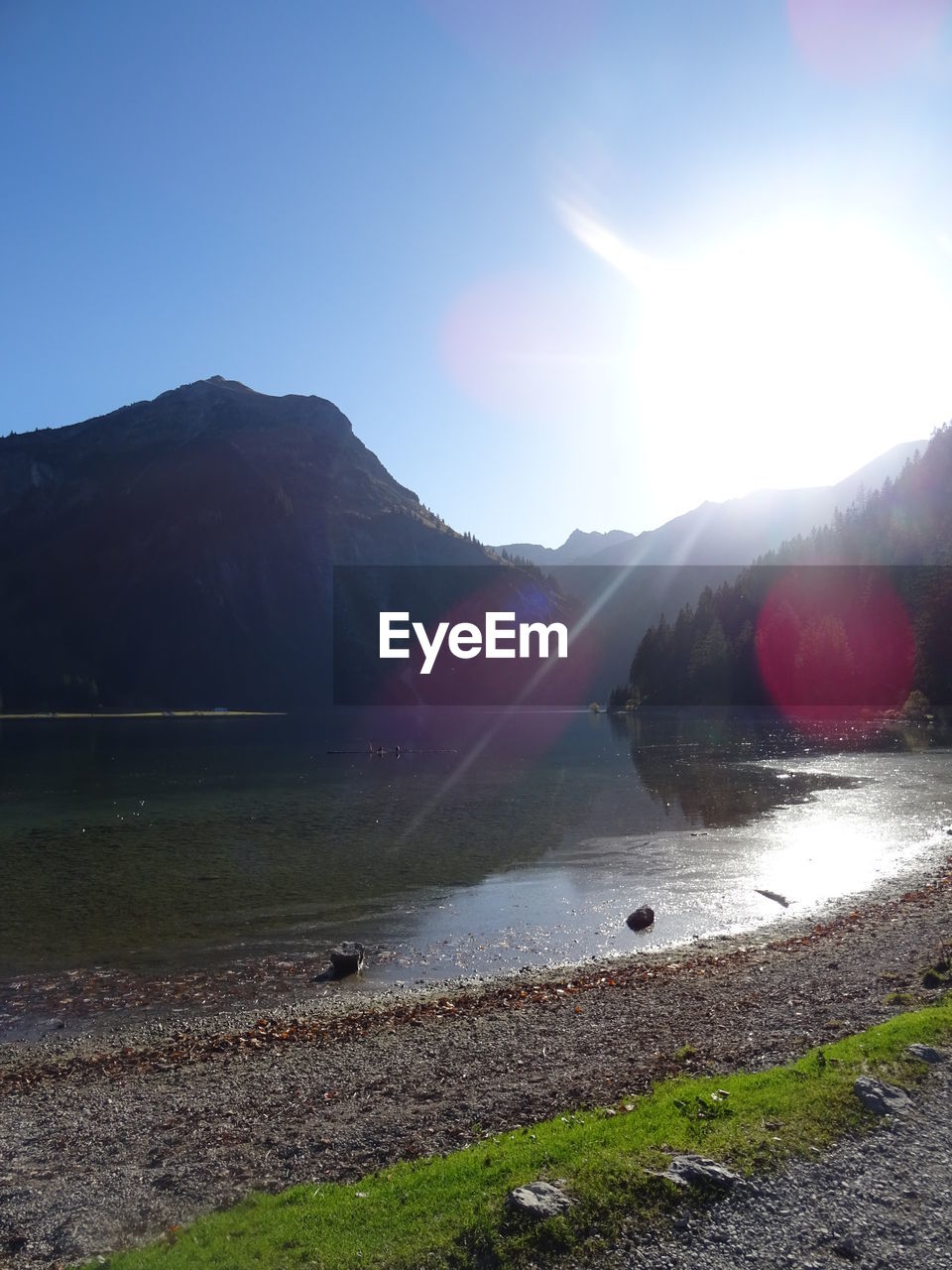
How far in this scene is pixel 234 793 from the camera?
68.8m

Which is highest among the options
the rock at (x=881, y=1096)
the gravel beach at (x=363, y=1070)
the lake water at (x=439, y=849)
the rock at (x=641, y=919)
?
the rock at (x=881, y=1096)

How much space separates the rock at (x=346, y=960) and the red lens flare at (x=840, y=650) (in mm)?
142237

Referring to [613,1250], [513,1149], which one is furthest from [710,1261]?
[513,1149]

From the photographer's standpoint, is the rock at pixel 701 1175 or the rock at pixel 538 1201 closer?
the rock at pixel 538 1201

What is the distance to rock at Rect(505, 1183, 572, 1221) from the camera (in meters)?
9.26

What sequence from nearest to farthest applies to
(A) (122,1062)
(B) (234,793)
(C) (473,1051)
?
(C) (473,1051) → (A) (122,1062) → (B) (234,793)

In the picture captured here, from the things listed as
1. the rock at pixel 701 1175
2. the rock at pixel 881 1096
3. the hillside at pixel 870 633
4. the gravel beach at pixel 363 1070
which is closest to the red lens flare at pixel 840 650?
the hillside at pixel 870 633

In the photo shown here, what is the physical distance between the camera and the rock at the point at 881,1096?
1125cm

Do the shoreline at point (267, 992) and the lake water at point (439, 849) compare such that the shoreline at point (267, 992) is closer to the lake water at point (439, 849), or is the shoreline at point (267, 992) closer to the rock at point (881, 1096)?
the lake water at point (439, 849)

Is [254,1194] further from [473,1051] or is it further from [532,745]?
[532,745]

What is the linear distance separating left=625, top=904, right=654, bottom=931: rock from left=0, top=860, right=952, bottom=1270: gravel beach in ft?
14.3

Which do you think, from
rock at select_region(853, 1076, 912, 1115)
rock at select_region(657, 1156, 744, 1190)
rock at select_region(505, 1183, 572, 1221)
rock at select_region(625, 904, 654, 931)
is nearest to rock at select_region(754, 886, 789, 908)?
rock at select_region(625, 904, 654, 931)

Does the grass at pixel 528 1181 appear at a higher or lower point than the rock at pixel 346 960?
higher

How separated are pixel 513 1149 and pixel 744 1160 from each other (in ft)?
10.1
